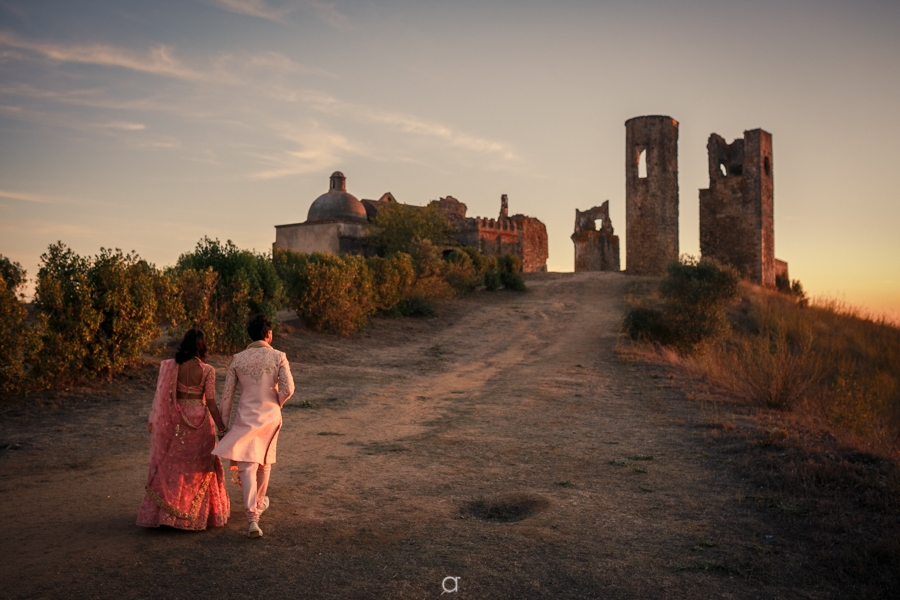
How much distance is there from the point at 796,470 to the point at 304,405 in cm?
706

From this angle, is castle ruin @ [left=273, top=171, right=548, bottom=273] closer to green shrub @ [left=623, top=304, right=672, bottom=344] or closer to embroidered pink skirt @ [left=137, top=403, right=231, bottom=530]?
green shrub @ [left=623, top=304, right=672, bottom=344]

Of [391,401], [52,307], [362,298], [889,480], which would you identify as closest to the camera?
[889,480]

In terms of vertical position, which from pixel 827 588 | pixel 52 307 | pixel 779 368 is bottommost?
pixel 827 588

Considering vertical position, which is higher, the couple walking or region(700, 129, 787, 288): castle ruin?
region(700, 129, 787, 288): castle ruin

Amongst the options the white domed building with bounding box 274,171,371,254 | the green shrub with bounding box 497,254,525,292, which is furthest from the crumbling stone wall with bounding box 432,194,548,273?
the green shrub with bounding box 497,254,525,292

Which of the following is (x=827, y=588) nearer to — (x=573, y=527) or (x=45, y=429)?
(x=573, y=527)

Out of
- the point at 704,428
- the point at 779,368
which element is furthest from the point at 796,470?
the point at 779,368

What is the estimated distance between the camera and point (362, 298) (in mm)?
20266

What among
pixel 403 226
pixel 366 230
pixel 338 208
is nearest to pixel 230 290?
pixel 403 226

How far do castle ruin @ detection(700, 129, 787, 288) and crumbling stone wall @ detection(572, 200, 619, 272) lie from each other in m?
13.4

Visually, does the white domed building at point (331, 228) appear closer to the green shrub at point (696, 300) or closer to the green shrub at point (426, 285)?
the green shrub at point (426, 285)

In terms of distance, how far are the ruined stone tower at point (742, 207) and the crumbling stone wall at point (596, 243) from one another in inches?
529

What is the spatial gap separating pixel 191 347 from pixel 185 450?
2.61 ft

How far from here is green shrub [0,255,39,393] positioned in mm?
9500
